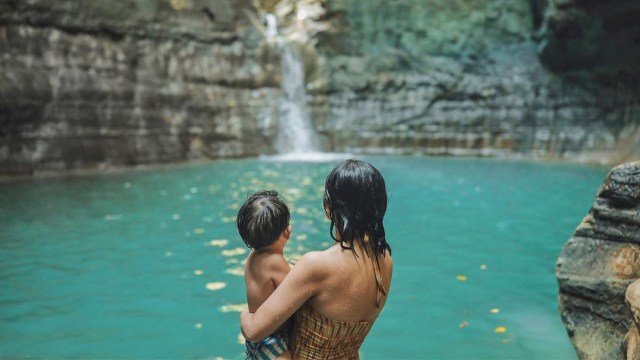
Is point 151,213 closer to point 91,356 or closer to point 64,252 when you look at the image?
point 64,252

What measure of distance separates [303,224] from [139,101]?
30.9 feet

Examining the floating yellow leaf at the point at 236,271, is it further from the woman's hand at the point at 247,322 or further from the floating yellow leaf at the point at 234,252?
the woman's hand at the point at 247,322

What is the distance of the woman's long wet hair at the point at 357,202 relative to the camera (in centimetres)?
191

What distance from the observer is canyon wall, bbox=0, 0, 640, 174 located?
13000 mm

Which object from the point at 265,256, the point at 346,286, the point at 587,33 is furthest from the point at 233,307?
the point at 587,33

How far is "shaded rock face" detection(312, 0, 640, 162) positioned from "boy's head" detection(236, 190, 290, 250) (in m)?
17.3

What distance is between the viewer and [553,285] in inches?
194

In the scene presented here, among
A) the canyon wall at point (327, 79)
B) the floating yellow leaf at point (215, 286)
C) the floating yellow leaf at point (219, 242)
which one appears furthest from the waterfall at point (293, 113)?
the floating yellow leaf at point (215, 286)

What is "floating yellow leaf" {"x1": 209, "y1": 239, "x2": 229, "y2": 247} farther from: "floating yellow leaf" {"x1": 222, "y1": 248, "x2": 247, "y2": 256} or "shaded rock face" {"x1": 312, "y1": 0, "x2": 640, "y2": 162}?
"shaded rock face" {"x1": 312, "y1": 0, "x2": 640, "y2": 162}

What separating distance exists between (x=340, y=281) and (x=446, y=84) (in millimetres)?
18448

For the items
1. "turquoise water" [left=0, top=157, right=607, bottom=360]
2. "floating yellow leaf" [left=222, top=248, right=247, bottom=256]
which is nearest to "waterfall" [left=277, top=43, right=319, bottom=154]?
"turquoise water" [left=0, top=157, right=607, bottom=360]

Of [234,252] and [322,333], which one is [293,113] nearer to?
[234,252]

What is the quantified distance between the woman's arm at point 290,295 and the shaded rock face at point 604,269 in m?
2.18

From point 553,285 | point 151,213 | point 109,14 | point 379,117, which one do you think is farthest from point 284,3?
point 553,285
